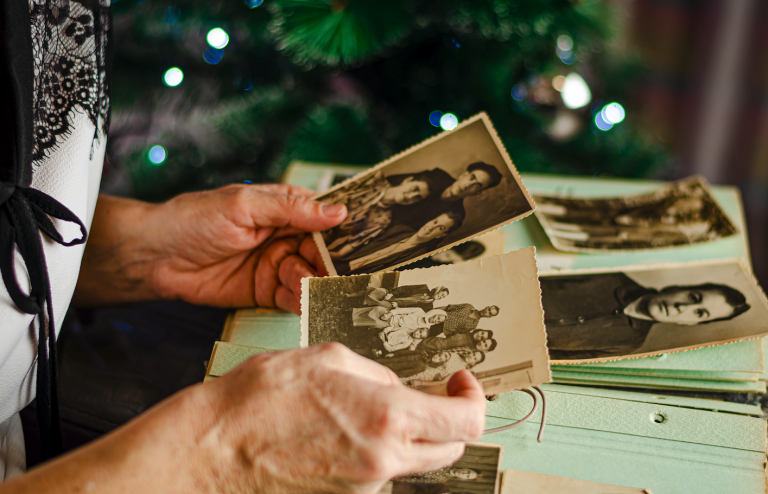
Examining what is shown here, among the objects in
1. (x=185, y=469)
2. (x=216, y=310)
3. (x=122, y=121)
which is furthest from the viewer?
(x=122, y=121)

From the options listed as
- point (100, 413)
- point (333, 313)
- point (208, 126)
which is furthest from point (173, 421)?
point (208, 126)

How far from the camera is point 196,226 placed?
2.41 ft

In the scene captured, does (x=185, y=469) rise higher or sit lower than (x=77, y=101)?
lower

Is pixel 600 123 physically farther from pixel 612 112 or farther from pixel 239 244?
pixel 239 244

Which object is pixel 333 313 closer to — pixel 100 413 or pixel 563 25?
pixel 100 413

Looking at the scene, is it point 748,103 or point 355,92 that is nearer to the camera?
point 355,92

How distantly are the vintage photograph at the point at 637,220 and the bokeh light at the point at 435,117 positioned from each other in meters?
0.45

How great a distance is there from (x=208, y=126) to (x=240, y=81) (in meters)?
0.20

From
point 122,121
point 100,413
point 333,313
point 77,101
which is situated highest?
point 77,101

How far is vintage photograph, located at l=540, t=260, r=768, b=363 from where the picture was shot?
2.02 ft

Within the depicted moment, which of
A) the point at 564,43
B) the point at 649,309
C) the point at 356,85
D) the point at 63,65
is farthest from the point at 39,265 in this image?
the point at 564,43

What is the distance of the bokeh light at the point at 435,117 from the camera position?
1307 millimetres

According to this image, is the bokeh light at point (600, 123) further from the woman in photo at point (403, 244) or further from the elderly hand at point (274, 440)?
the elderly hand at point (274, 440)

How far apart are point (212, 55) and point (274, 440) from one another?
107 cm
